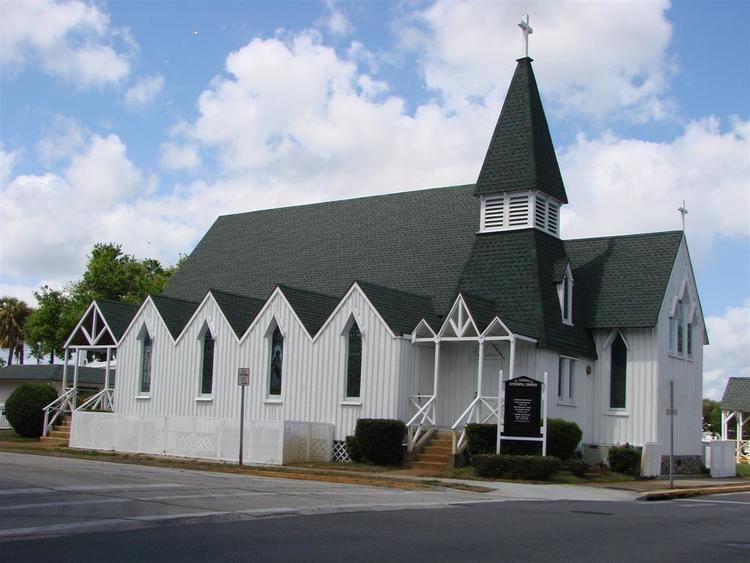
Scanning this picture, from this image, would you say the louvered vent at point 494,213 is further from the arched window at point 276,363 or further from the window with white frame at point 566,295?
the arched window at point 276,363

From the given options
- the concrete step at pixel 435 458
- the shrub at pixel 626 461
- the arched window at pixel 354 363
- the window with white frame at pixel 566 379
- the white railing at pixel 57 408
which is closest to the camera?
the concrete step at pixel 435 458

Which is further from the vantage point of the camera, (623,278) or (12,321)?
(12,321)

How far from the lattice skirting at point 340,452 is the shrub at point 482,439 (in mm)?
4719

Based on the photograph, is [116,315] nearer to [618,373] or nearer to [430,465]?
[430,465]

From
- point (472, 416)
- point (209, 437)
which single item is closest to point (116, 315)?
point (209, 437)

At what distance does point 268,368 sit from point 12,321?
57658mm

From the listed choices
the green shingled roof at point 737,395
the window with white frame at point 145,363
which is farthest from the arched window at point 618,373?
the green shingled roof at point 737,395

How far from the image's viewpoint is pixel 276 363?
3569cm

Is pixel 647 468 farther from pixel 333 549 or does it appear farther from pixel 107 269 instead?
pixel 107 269

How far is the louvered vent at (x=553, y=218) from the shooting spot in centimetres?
3547

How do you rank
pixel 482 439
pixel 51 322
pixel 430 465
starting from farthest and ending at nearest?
1. pixel 51 322
2. pixel 430 465
3. pixel 482 439

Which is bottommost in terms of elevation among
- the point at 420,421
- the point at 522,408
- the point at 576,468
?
the point at 576,468

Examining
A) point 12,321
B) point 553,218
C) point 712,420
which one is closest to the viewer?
point 553,218

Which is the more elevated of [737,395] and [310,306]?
[310,306]
